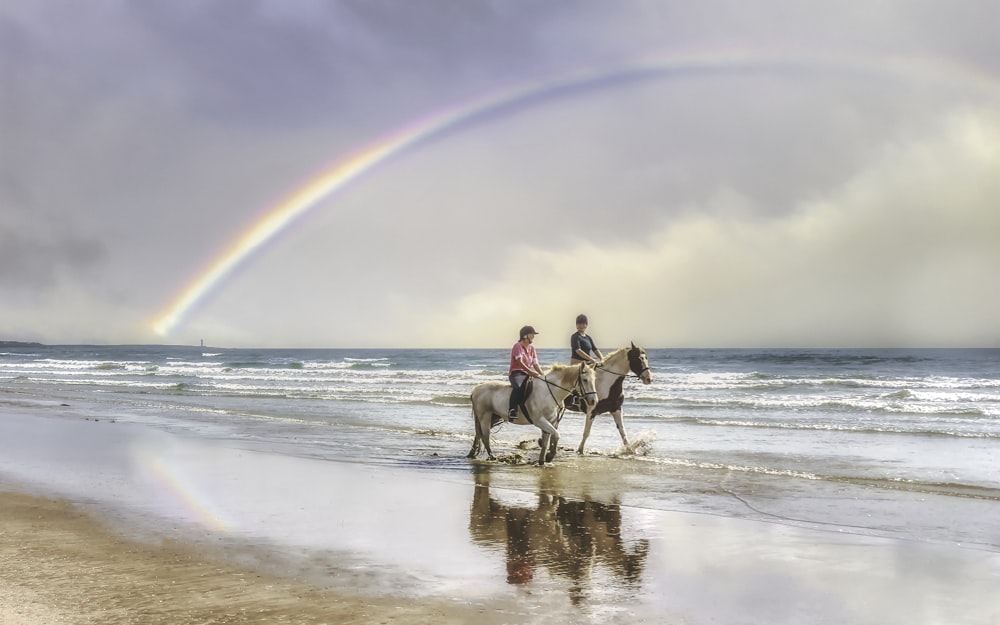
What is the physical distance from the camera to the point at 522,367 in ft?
42.9

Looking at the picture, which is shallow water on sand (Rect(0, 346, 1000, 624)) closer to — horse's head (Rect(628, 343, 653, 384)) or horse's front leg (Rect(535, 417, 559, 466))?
horse's front leg (Rect(535, 417, 559, 466))

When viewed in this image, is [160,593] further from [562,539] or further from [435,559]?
[562,539]

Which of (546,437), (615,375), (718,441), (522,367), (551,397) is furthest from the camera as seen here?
(718,441)

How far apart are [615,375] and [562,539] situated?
683 centimetres

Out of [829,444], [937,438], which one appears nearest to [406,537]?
[829,444]

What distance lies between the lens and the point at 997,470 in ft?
41.1

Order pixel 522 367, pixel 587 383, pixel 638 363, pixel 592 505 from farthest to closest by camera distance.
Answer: pixel 638 363, pixel 522 367, pixel 587 383, pixel 592 505

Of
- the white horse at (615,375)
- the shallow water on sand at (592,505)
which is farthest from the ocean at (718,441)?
the white horse at (615,375)

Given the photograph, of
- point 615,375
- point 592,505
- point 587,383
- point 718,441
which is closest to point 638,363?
point 615,375

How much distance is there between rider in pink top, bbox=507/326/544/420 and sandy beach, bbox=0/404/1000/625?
6.68 feet

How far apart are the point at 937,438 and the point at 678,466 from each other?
826 cm

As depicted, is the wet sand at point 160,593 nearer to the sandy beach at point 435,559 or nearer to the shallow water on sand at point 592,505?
the sandy beach at point 435,559

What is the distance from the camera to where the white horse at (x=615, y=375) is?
1383 centimetres

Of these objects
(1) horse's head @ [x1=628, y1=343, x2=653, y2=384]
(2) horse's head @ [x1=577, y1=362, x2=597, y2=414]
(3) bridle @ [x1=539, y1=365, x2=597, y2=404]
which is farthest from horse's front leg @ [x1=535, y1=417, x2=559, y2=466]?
(1) horse's head @ [x1=628, y1=343, x2=653, y2=384]
